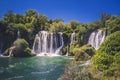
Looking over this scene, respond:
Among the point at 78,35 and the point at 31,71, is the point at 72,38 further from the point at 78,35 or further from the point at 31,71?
the point at 31,71

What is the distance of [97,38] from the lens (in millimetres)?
67375

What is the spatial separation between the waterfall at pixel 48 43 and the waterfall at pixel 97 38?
1085 centimetres

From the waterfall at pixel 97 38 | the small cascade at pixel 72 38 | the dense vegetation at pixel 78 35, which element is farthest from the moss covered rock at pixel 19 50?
the waterfall at pixel 97 38

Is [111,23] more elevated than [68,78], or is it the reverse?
[111,23]

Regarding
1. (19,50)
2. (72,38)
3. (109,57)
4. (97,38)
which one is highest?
(72,38)

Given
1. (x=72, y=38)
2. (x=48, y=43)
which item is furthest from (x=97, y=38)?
(x=48, y=43)

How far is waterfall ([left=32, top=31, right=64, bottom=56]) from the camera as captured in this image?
73.5 meters

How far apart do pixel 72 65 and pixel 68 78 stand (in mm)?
1191

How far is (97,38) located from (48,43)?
16.7 metres

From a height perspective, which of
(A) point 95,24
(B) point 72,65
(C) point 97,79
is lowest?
(C) point 97,79

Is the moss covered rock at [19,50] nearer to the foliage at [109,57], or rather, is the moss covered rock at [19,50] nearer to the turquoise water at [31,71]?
the turquoise water at [31,71]

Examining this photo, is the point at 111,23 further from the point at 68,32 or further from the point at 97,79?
the point at 97,79

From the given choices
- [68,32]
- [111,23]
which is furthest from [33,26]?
[111,23]

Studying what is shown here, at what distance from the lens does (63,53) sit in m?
71.1
